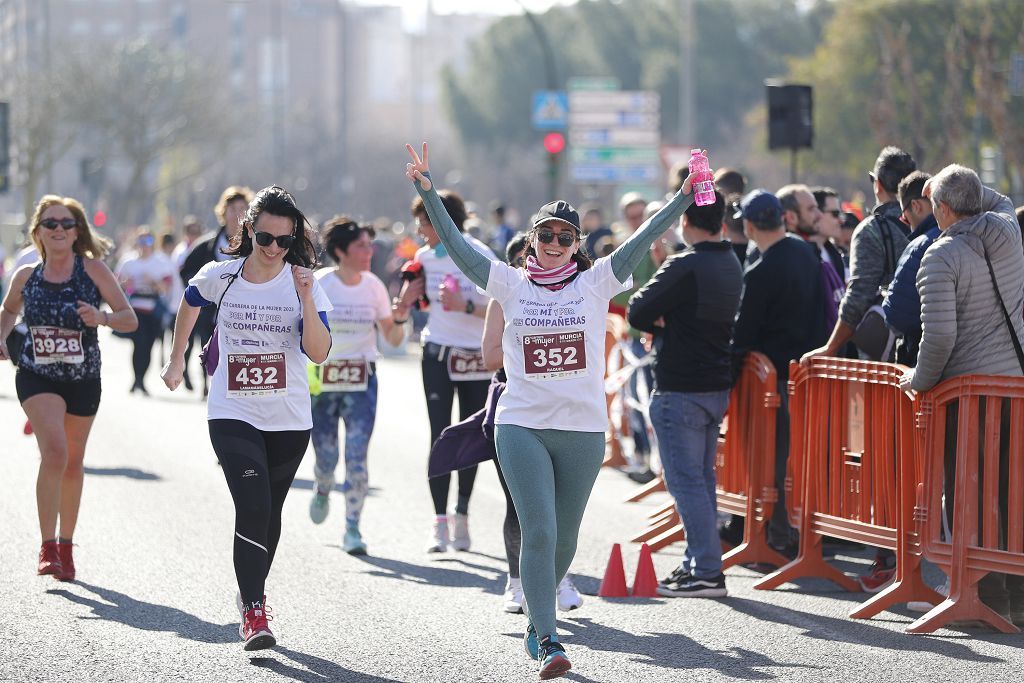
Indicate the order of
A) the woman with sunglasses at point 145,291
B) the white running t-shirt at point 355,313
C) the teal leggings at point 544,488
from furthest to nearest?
the woman with sunglasses at point 145,291 → the white running t-shirt at point 355,313 → the teal leggings at point 544,488

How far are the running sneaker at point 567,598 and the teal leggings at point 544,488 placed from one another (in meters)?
1.16

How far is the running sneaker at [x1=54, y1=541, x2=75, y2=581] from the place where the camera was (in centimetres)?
873

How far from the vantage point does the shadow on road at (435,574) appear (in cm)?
884

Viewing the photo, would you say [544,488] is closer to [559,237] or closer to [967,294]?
[559,237]

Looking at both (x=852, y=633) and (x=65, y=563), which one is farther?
(x=65, y=563)

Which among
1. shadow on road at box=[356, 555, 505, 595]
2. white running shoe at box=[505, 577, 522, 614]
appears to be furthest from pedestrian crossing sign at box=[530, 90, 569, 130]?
white running shoe at box=[505, 577, 522, 614]

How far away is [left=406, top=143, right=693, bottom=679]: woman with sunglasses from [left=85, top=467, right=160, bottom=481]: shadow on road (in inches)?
265

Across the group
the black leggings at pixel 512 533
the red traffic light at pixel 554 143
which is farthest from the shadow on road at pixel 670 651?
the red traffic light at pixel 554 143

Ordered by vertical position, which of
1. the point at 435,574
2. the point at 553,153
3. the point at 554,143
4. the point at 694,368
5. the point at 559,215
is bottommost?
the point at 435,574

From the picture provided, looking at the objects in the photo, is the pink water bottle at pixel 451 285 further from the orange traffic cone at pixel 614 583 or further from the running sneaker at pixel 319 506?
the orange traffic cone at pixel 614 583

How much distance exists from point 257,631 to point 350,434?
3.07 meters

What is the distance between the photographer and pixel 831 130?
51469 millimetres

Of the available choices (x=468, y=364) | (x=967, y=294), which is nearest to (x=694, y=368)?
(x=967, y=294)

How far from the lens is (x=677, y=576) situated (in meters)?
8.61
